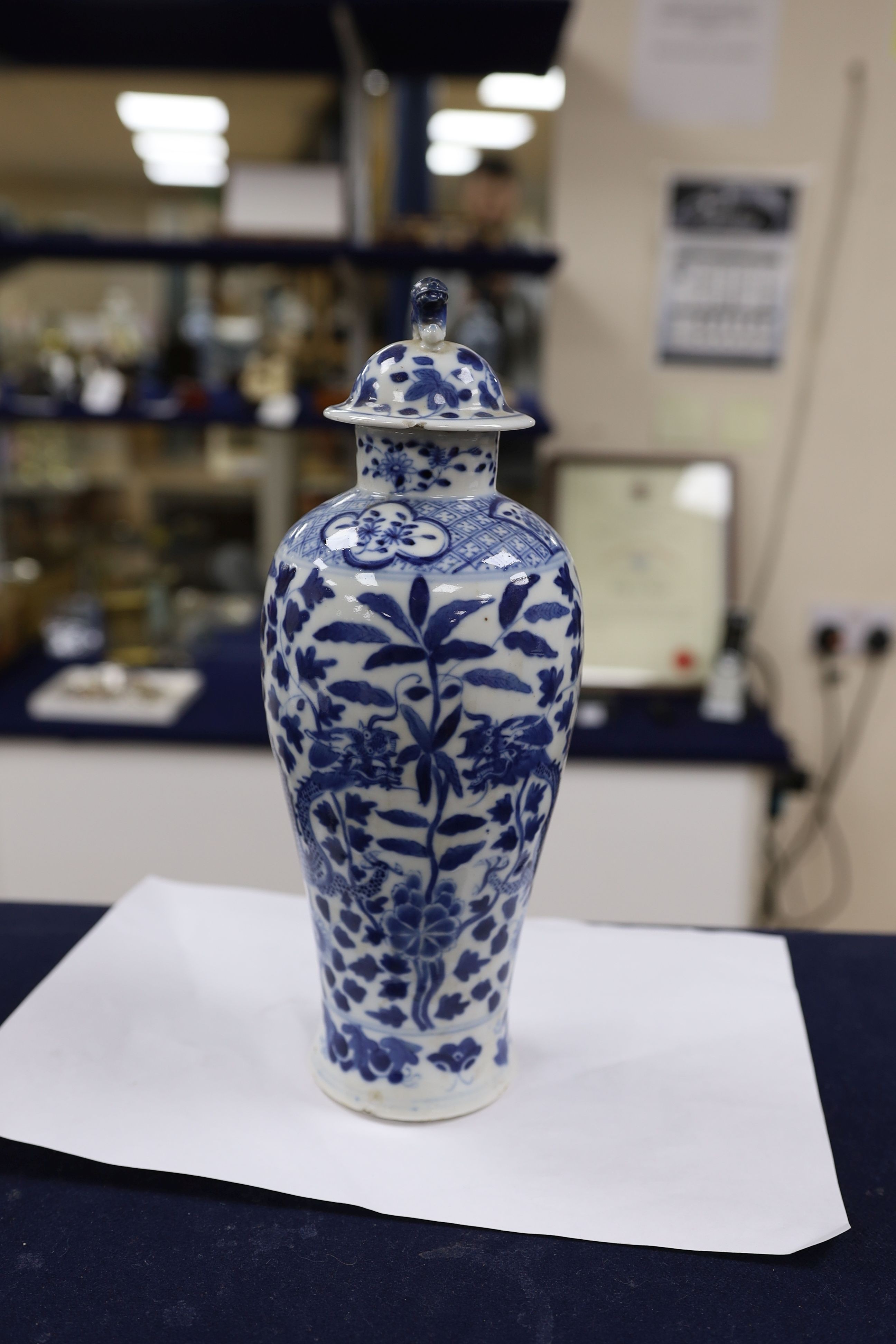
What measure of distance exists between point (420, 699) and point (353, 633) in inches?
2.6

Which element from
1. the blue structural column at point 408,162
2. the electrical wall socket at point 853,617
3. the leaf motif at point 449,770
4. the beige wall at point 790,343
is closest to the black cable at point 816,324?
the beige wall at point 790,343

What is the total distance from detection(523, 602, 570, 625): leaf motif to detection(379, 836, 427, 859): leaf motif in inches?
7.3

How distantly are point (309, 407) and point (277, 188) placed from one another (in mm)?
413

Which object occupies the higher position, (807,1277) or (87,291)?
(87,291)

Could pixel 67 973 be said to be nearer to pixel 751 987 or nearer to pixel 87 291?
pixel 751 987

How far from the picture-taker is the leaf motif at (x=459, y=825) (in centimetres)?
79

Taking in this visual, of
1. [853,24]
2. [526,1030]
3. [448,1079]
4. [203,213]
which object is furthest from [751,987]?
[203,213]

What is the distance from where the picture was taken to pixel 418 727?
2.47 feet

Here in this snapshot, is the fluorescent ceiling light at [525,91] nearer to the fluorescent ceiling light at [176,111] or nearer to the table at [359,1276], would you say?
the fluorescent ceiling light at [176,111]

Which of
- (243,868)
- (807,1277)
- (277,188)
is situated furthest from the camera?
(277,188)

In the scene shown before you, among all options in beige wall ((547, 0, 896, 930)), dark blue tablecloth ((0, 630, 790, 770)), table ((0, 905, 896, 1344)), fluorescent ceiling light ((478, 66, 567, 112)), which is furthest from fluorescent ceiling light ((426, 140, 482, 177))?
table ((0, 905, 896, 1344))

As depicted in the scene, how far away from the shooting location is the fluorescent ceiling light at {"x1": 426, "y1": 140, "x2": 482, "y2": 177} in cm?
240

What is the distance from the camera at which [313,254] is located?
200cm

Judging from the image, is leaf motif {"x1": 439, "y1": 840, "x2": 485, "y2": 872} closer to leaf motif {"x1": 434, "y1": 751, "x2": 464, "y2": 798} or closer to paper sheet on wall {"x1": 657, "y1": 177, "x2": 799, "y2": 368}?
Answer: leaf motif {"x1": 434, "y1": 751, "x2": 464, "y2": 798}
